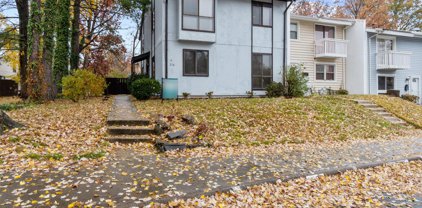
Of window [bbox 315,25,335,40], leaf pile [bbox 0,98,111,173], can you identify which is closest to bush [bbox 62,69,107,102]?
leaf pile [bbox 0,98,111,173]

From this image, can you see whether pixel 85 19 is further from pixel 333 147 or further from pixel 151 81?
pixel 333 147

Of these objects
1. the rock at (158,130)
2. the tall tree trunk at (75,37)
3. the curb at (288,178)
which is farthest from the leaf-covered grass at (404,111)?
the tall tree trunk at (75,37)

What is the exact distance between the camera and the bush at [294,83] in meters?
16.3

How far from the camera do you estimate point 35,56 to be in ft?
42.9

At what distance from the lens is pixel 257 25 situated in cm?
1675

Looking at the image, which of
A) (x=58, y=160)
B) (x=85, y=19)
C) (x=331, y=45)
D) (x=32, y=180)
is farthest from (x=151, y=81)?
(x=85, y=19)

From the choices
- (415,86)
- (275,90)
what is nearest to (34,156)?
(275,90)

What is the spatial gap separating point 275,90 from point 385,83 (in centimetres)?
1139

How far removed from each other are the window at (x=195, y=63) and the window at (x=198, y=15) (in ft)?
4.03

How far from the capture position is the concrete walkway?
4.09 metres

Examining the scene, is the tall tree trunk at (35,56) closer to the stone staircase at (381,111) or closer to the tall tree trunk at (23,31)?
the tall tree trunk at (23,31)

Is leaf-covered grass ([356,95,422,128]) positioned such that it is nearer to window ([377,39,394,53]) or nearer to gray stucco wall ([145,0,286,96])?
gray stucco wall ([145,0,286,96])

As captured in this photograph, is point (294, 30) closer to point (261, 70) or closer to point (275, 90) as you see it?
point (261, 70)

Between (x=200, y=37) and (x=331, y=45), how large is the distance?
10.1 meters
